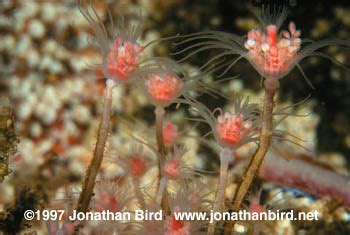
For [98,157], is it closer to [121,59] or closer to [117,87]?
[121,59]

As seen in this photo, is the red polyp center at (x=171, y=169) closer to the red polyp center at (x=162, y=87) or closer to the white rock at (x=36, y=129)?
the red polyp center at (x=162, y=87)

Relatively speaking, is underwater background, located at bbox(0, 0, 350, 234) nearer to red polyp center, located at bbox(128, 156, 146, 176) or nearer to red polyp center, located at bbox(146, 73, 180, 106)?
red polyp center, located at bbox(128, 156, 146, 176)

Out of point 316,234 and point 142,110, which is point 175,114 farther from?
point 316,234

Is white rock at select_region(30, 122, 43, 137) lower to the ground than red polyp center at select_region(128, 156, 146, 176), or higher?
higher

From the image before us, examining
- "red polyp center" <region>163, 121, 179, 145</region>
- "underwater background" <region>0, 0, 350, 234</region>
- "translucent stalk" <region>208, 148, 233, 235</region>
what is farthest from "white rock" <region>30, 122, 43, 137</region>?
"translucent stalk" <region>208, 148, 233, 235</region>

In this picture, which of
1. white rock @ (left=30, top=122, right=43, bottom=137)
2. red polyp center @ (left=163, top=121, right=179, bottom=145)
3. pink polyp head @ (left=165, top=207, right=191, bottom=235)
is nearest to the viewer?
pink polyp head @ (left=165, top=207, right=191, bottom=235)

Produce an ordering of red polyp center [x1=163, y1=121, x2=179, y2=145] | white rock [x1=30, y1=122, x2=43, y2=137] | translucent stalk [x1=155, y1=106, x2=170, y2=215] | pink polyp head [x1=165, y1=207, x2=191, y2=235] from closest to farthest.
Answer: pink polyp head [x1=165, y1=207, x2=191, y2=235] → translucent stalk [x1=155, y1=106, x2=170, y2=215] → red polyp center [x1=163, y1=121, x2=179, y2=145] → white rock [x1=30, y1=122, x2=43, y2=137]

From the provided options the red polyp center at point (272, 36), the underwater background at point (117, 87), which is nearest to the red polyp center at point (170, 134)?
the red polyp center at point (272, 36)
